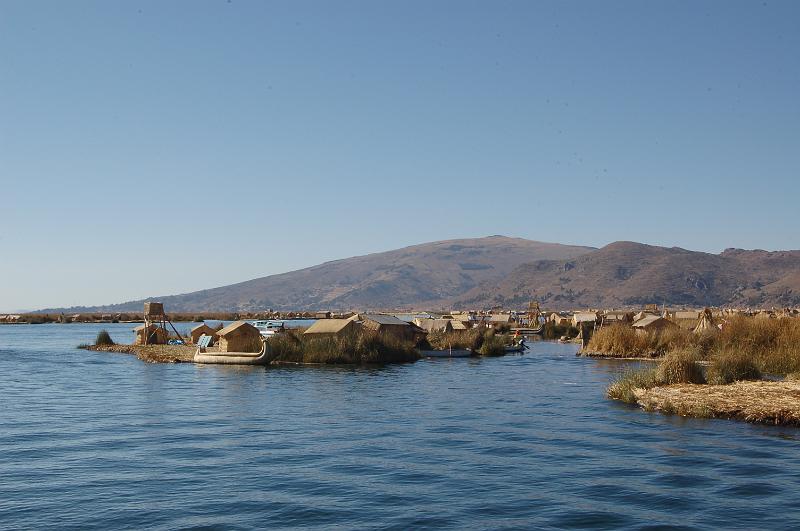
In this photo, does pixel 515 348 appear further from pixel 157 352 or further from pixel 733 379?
pixel 733 379

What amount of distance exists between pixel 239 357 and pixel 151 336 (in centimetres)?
2187

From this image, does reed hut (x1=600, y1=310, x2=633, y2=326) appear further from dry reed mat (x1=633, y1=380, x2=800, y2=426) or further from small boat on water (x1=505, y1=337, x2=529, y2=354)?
dry reed mat (x1=633, y1=380, x2=800, y2=426)

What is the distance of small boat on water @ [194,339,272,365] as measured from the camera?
44.7m

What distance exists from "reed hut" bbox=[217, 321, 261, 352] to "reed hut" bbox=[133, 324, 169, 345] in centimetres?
1615

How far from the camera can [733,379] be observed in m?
25.9

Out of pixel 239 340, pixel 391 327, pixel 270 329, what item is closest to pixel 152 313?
pixel 239 340

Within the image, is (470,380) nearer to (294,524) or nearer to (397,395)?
(397,395)

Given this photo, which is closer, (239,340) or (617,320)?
(239,340)

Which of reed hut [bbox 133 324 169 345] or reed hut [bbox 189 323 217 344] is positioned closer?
reed hut [bbox 189 323 217 344]

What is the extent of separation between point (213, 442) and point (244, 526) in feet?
25.3

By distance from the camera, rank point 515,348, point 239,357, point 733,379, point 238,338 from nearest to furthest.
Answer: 1. point 733,379
2. point 239,357
3. point 238,338
4. point 515,348

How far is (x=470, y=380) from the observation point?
1453 inches

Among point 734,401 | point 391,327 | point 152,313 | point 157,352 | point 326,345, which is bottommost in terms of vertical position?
point 734,401

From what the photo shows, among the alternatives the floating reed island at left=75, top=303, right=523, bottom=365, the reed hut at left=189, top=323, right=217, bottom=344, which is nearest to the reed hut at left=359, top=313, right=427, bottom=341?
the floating reed island at left=75, top=303, right=523, bottom=365
